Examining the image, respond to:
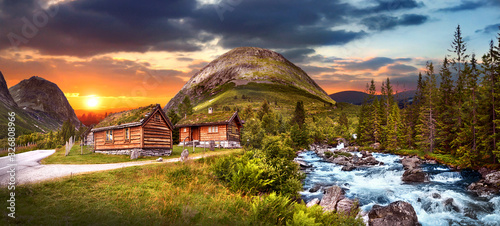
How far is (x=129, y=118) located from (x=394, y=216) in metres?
27.4

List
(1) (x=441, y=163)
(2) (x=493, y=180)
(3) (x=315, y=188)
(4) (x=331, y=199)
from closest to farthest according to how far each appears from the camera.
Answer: (4) (x=331, y=199) → (2) (x=493, y=180) → (3) (x=315, y=188) → (1) (x=441, y=163)

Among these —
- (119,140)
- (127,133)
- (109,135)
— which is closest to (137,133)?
(127,133)

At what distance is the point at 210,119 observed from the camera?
45062 mm

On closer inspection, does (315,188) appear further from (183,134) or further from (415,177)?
(183,134)

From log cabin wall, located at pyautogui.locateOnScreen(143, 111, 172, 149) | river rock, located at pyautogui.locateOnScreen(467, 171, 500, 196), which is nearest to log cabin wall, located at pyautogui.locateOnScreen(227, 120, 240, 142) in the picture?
log cabin wall, located at pyautogui.locateOnScreen(143, 111, 172, 149)

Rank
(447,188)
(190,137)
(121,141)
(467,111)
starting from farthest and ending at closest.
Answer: (190,137), (467,111), (121,141), (447,188)

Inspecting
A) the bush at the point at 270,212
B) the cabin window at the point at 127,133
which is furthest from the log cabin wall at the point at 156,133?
the bush at the point at 270,212

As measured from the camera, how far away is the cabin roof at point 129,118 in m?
28.2

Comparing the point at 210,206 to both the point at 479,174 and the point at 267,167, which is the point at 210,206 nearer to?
the point at 267,167

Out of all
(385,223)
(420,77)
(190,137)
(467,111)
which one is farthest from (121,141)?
(420,77)

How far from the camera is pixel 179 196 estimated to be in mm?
12078

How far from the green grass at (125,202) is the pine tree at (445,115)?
40.7 meters

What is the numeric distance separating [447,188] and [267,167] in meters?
18.3

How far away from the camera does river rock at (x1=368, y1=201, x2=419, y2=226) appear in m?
15.0
